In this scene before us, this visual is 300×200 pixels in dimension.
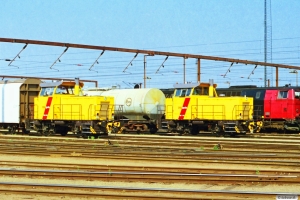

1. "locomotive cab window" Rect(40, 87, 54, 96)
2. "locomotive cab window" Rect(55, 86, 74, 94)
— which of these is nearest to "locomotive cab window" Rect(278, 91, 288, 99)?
"locomotive cab window" Rect(55, 86, 74, 94)

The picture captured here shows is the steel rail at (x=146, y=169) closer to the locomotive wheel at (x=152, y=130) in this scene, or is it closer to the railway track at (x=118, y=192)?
the railway track at (x=118, y=192)

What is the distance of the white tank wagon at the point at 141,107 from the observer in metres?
34.7

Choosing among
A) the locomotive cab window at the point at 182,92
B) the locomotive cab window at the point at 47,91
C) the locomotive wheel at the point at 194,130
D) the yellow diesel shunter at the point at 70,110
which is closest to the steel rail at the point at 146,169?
the yellow diesel shunter at the point at 70,110

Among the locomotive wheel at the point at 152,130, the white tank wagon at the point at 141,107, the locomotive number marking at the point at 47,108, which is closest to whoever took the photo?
the locomotive number marking at the point at 47,108

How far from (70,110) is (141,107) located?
562cm

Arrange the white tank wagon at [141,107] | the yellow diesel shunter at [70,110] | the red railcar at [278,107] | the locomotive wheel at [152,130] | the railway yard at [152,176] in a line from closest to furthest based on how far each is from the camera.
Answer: the railway yard at [152,176] → the yellow diesel shunter at [70,110] → the white tank wagon at [141,107] → the red railcar at [278,107] → the locomotive wheel at [152,130]

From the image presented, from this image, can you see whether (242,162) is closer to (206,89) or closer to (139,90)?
(206,89)

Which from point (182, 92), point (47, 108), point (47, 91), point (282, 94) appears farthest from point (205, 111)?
point (47, 91)

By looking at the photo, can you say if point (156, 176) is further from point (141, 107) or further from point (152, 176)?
point (141, 107)

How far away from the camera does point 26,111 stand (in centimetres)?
3381

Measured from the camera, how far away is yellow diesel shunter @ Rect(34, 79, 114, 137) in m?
29.9

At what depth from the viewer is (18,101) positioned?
111 feet

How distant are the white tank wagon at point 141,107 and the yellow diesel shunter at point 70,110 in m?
3.95

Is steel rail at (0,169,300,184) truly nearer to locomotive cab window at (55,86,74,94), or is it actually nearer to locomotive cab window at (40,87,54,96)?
locomotive cab window at (55,86,74,94)
